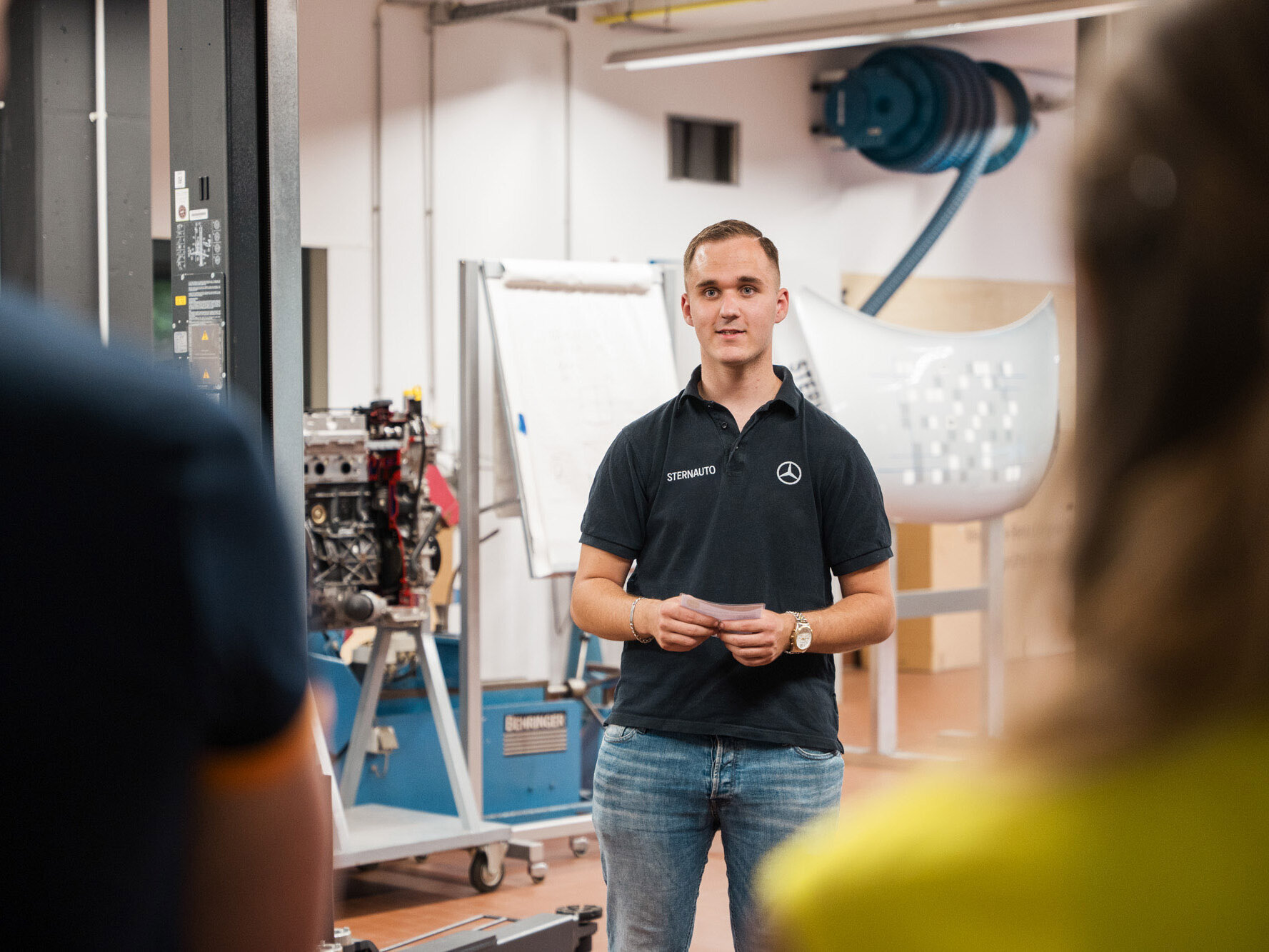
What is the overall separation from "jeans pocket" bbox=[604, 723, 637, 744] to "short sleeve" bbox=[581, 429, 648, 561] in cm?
29

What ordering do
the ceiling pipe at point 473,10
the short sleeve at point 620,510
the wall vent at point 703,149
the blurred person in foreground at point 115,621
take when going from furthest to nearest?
the wall vent at point 703,149 → the ceiling pipe at point 473,10 → the short sleeve at point 620,510 → the blurred person in foreground at point 115,621

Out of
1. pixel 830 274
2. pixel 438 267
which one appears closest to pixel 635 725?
pixel 438 267

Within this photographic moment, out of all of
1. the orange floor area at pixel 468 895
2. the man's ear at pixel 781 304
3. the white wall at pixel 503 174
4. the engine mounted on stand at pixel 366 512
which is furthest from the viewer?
the white wall at pixel 503 174

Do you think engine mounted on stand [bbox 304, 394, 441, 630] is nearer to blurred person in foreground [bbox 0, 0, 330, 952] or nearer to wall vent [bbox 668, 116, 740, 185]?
blurred person in foreground [bbox 0, 0, 330, 952]

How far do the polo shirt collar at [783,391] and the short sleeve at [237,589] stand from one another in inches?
72.3

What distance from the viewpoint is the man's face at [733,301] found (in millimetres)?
2627

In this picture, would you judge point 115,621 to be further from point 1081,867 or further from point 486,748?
point 486,748

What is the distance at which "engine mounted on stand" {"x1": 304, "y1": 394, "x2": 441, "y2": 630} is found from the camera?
16.7ft

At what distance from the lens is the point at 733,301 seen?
2.65 metres

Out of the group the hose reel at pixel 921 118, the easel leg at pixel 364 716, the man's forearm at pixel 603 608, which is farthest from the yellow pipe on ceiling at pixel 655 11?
the man's forearm at pixel 603 608

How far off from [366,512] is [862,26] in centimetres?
349

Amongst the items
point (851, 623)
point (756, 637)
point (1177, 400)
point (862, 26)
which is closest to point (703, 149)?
point (862, 26)

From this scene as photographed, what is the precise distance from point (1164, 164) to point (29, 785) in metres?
0.62

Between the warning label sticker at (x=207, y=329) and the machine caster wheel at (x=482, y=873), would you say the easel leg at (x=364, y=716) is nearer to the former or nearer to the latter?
the machine caster wheel at (x=482, y=873)
